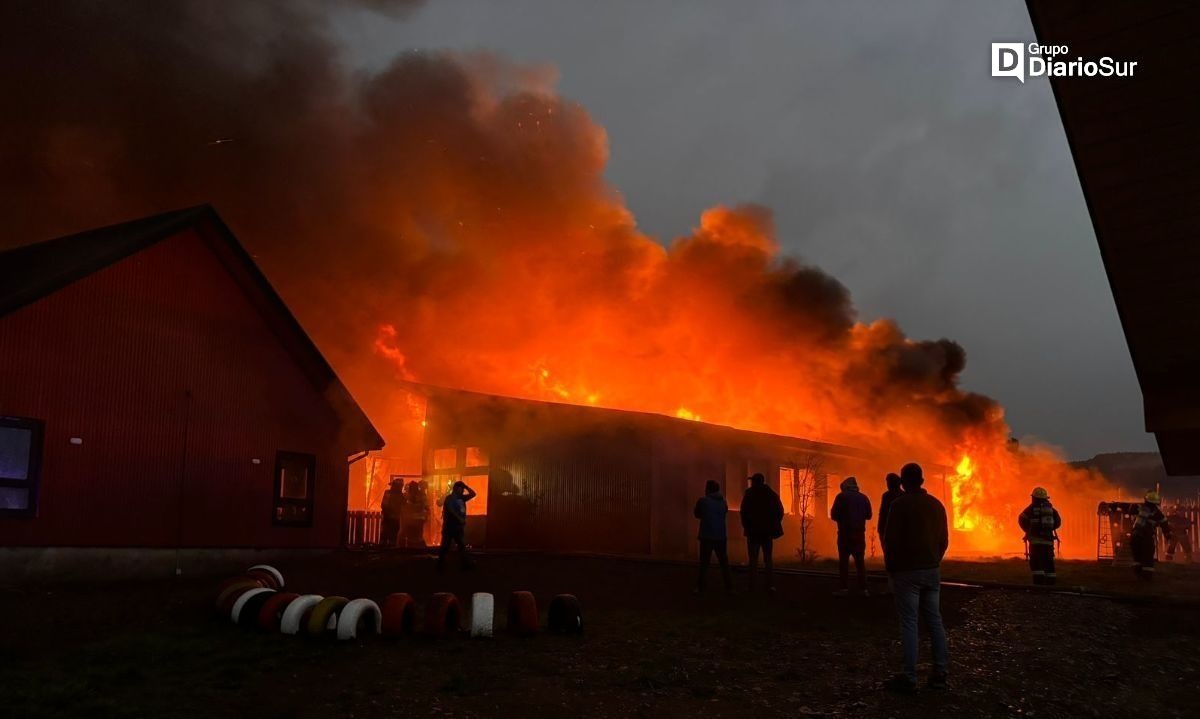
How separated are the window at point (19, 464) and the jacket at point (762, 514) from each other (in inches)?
466

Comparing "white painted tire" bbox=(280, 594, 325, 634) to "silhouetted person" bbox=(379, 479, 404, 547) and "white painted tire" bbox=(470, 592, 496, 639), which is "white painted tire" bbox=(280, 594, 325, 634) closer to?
"white painted tire" bbox=(470, 592, 496, 639)

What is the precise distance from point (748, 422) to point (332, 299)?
15.7 metres

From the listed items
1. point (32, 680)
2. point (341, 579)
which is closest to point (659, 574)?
point (341, 579)

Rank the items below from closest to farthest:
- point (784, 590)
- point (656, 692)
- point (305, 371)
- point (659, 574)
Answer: point (656, 692) < point (784, 590) < point (659, 574) < point (305, 371)

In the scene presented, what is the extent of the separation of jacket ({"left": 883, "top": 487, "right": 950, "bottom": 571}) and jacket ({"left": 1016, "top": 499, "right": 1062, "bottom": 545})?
27.0 feet

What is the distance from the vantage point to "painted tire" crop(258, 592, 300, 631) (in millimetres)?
10320

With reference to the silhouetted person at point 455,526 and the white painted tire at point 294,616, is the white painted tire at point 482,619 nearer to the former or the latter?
the white painted tire at point 294,616

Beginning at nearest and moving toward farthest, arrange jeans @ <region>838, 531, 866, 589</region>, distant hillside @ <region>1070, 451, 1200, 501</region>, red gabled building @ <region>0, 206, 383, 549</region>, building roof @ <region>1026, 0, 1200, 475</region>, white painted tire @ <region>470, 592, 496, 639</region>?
building roof @ <region>1026, 0, 1200, 475</region>, white painted tire @ <region>470, 592, 496, 639</region>, jeans @ <region>838, 531, 866, 589</region>, red gabled building @ <region>0, 206, 383, 549</region>, distant hillside @ <region>1070, 451, 1200, 501</region>

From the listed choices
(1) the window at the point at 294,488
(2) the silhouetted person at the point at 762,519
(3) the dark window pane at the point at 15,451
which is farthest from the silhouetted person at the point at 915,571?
(1) the window at the point at 294,488

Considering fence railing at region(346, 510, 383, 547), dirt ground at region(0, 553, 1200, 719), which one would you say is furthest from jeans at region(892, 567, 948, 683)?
fence railing at region(346, 510, 383, 547)

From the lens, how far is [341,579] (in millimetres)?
15320

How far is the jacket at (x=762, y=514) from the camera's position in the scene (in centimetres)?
1383

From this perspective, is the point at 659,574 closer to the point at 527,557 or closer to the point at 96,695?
the point at 527,557

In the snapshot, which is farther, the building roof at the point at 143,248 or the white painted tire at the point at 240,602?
the building roof at the point at 143,248
